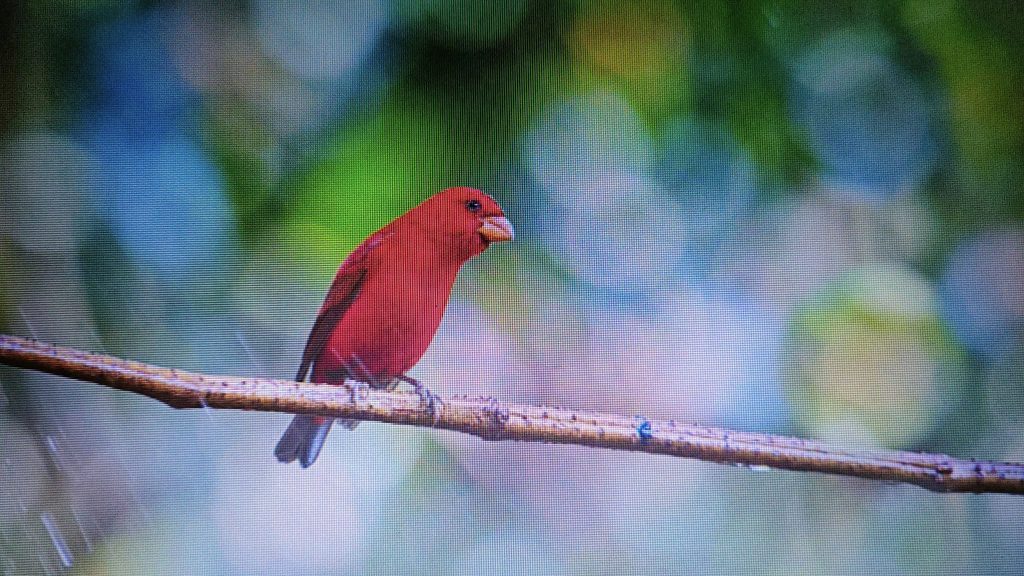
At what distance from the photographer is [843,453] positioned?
1.47 metres

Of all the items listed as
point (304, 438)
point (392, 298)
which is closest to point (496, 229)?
point (392, 298)

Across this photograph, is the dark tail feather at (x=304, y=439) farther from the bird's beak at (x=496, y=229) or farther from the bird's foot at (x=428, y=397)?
the bird's beak at (x=496, y=229)

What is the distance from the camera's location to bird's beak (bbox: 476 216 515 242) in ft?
4.74

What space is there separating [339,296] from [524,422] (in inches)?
17.0

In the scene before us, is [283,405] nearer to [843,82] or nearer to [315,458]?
[315,458]

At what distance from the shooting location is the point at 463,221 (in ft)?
4.70

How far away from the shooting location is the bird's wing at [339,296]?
1.41 m

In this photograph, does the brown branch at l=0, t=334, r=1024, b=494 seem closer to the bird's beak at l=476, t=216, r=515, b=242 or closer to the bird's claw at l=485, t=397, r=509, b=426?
the bird's claw at l=485, t=397, r=509, b=426

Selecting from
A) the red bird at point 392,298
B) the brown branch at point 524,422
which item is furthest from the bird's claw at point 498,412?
the red bird at point 392,298

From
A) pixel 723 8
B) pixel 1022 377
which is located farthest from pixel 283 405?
pixel 1022 377

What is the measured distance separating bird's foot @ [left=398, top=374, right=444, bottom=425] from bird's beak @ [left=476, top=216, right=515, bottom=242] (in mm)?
313

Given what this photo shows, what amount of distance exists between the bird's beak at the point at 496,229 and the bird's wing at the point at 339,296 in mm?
189

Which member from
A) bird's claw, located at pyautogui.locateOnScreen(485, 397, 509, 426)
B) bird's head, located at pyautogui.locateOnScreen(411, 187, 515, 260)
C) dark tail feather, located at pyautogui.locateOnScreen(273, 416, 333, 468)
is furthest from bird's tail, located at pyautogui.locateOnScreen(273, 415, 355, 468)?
bird's head, located at pyautogui.locateOnScreen(411, 187, 515, 260)

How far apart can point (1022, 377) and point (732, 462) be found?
0.66 m
